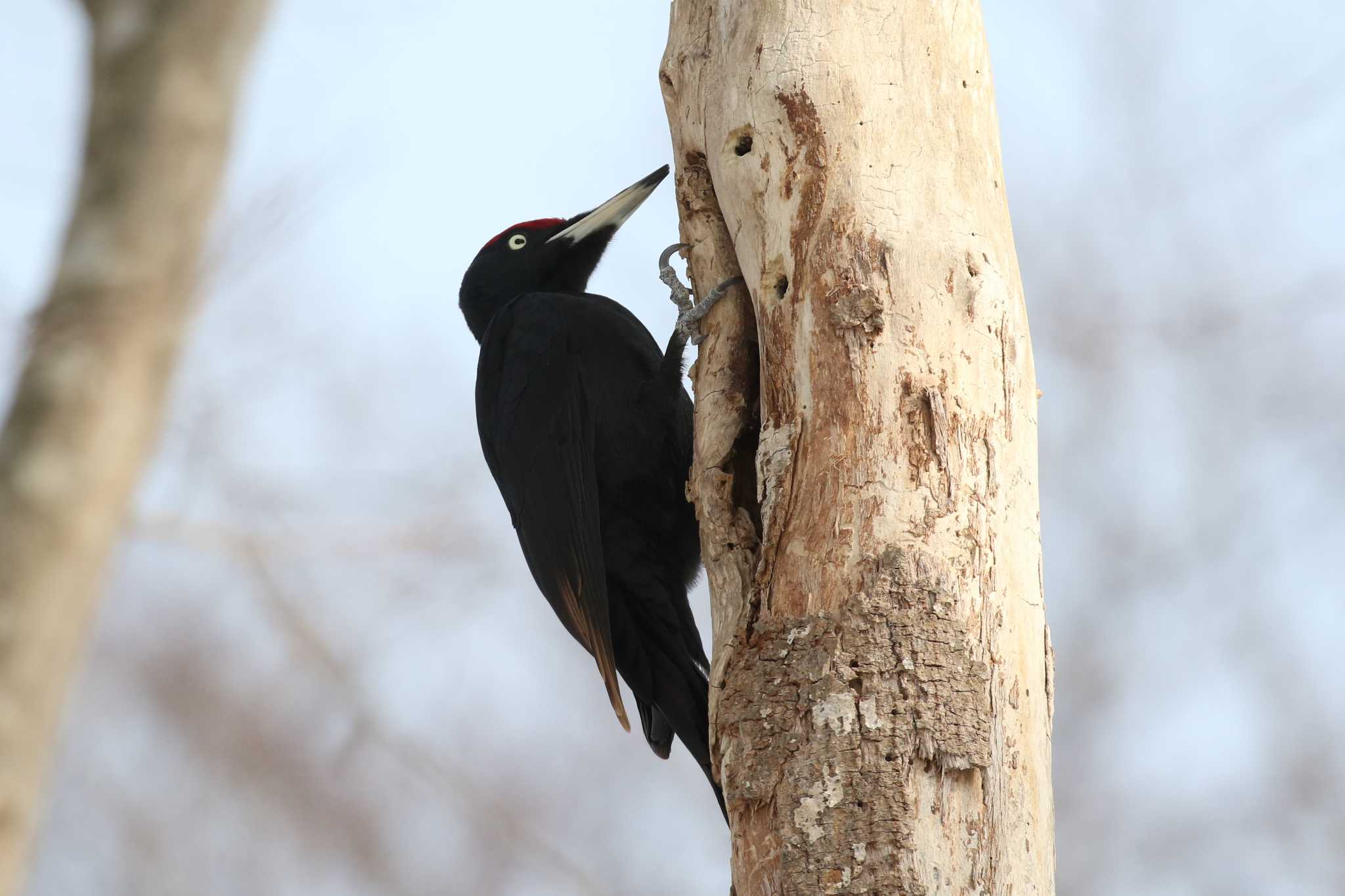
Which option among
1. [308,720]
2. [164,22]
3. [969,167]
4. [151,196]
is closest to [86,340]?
[151,196]

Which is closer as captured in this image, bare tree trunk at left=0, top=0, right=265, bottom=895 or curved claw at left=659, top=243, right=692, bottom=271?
bare tree trunk at left=0, top=0, right=265, bottom=895

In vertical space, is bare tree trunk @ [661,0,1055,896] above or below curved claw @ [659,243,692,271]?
below

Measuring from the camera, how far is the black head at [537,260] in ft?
13.4

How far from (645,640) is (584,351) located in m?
0.83

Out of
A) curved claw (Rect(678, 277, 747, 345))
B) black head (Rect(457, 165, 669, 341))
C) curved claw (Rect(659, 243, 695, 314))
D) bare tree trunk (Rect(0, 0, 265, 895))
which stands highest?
black head (Rect(457, 165, 669, 341))

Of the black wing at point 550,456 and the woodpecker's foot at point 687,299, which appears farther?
the black wing at point 550,456

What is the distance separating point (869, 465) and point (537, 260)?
210 centimetres

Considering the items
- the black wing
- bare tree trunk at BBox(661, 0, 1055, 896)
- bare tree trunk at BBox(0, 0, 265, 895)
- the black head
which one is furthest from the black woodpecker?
bare tree trunk at BBox(0, 0, 265, 895)

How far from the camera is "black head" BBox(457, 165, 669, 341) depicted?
13.4 ft

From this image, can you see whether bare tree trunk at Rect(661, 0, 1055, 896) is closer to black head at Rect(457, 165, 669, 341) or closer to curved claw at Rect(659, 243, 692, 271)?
curved claw at Rect(659, 243, 692, 271)

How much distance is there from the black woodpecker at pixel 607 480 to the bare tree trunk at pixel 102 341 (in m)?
1.14

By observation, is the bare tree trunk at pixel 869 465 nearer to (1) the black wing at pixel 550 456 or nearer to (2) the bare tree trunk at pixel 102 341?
(1) the black wing at pixel 550 456

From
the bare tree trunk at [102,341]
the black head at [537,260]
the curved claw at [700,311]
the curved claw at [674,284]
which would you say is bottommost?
the bare tree trunk at [102,341]

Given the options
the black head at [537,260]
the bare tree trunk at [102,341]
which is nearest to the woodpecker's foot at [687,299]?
the black head at [537,260]
